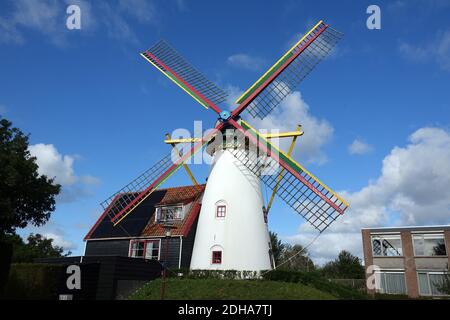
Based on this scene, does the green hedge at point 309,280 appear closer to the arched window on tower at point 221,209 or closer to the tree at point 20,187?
the arched window on tower at point 221,209

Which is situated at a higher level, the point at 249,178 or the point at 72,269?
the point at 249,178

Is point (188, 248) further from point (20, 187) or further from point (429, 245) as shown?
point (429, 245)

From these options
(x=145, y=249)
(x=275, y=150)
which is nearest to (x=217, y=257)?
(x=145, y=249)

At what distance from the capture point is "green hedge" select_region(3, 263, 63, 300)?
21672mm

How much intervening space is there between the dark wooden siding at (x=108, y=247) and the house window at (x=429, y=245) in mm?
25696

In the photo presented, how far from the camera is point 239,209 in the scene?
941 inches

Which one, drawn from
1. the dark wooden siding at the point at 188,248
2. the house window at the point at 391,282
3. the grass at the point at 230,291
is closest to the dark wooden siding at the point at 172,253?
the dark wooden siding at the point at 188,248

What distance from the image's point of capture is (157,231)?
27.7 meters

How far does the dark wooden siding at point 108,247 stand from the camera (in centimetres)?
2834

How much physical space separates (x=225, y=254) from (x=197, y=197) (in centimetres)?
723

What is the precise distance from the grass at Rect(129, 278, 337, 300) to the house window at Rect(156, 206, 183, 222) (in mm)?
7274

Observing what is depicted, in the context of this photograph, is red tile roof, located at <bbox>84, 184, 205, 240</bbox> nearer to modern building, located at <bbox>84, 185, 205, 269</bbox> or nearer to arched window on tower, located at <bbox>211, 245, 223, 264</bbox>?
modern building, located at <bbox>84, 185, 205, 269</bbox>
